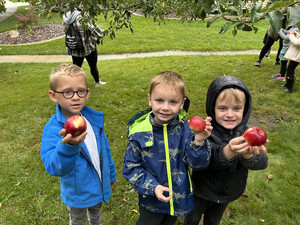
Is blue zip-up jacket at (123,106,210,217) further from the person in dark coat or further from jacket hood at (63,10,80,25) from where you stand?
jacket hood at (63,10,80,25)

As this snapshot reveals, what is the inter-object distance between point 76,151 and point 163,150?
2.05 ft

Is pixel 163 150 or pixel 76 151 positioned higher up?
pixel 76 151

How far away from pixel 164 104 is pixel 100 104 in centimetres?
365

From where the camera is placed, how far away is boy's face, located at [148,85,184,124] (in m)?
1.68

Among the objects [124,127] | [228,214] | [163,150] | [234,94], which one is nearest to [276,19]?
[234,94]

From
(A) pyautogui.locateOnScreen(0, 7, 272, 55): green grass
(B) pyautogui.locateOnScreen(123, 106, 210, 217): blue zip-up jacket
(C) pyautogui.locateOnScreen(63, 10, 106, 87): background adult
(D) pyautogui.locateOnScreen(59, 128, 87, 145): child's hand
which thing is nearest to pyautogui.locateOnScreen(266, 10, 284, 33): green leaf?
(B) pyautogui.locateOnScreen(123, 106, 210, 217): blue zip-up jacket

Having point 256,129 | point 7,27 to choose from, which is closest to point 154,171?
point 256,129

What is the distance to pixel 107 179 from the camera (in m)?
2.02

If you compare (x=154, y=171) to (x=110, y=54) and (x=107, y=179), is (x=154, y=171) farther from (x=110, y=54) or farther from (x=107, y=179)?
(x=110, y=54)

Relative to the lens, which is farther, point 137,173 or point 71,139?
point 137,173

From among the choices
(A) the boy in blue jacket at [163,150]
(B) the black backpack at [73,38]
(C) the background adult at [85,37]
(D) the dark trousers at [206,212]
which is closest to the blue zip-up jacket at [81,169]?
(A) the boy in blue jacket at [163,150]

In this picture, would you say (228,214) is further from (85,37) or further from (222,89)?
(85,37)

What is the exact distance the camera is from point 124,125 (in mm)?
4457

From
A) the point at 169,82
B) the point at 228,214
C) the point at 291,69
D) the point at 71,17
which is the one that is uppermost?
the point at 71,17
